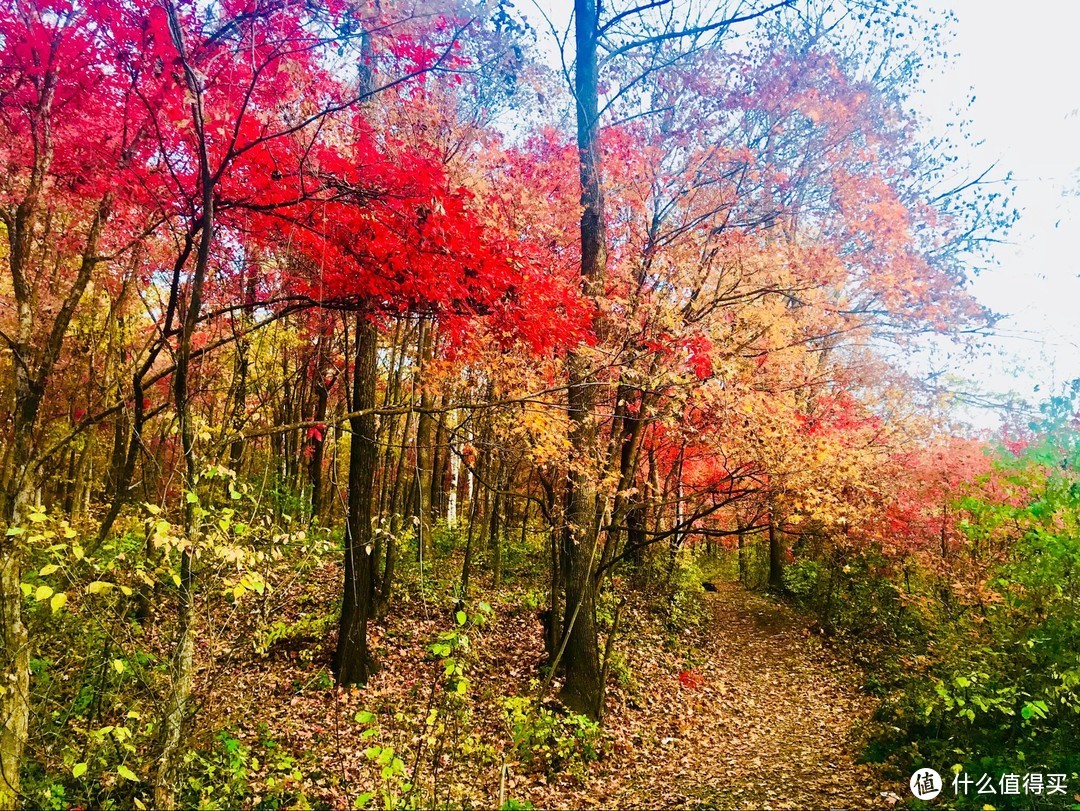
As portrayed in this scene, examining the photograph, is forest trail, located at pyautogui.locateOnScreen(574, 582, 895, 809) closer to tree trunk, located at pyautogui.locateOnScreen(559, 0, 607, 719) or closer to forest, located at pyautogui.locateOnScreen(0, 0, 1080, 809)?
forest, located at pyautogui.locateOnScreen(0, 0, 1080, 809)

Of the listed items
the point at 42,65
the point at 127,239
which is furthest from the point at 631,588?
the point at 42,65

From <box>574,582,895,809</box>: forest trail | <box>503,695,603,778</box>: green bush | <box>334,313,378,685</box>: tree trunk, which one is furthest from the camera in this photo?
<box>334,313,378,685</box>: tree trunk

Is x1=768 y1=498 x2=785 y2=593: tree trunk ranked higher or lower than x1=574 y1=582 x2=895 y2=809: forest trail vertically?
higher

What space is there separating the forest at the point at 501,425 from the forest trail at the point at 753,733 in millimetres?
91

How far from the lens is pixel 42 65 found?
439 cm

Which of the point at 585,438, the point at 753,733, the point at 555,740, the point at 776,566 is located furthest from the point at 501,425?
the point at 776,566

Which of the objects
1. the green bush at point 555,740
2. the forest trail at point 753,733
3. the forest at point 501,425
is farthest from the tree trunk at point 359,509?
the forest trail at point 753,733

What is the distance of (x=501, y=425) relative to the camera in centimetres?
898

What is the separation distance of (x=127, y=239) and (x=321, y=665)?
20.1ft

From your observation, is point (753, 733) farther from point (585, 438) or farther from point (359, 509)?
point (359, 509)

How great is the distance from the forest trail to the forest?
0.09m

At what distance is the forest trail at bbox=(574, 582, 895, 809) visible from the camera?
5.89 metres

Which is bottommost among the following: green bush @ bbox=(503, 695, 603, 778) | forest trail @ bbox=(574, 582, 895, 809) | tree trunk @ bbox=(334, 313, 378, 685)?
forest trail @ bbox=(574, 582, 895, 809)

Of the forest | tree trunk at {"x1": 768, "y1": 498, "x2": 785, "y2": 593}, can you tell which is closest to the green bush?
the forest
